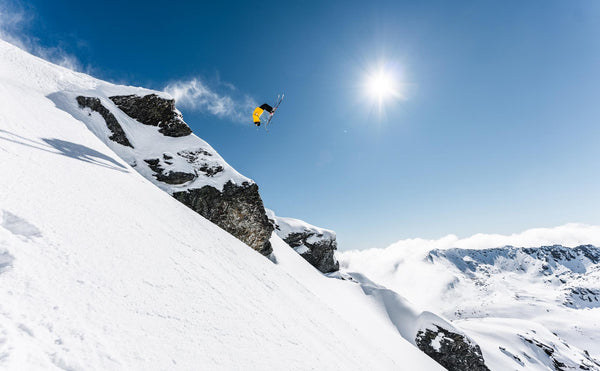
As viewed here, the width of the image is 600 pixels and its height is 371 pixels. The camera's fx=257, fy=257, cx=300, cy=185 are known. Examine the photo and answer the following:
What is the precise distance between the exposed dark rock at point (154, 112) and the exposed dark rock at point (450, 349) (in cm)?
3599

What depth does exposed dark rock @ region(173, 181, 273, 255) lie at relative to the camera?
21.9 meters

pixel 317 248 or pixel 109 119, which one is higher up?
pixel 317 248

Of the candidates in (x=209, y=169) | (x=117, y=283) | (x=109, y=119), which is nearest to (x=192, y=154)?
(x=209, y=169)

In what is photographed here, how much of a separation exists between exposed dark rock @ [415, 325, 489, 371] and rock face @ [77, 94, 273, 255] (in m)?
22.4

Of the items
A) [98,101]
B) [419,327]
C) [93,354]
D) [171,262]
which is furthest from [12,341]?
[419,327]

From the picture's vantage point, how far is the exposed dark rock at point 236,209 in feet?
71.7

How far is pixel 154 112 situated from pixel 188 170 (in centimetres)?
793

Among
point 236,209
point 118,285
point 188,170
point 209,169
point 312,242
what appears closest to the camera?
point 118,285

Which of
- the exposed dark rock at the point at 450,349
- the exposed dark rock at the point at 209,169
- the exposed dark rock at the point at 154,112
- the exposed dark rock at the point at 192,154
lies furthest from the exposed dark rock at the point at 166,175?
the exposed dark rock at the point at 450,349

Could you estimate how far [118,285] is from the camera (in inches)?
162

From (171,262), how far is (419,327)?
3471cm

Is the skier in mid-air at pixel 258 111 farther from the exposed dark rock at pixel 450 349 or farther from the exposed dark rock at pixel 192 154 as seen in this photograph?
the exposed dark rock at pixel 450 349

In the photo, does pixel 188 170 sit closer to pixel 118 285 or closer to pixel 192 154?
pixel 192 154

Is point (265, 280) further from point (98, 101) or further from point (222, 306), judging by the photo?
point (98, 101)
